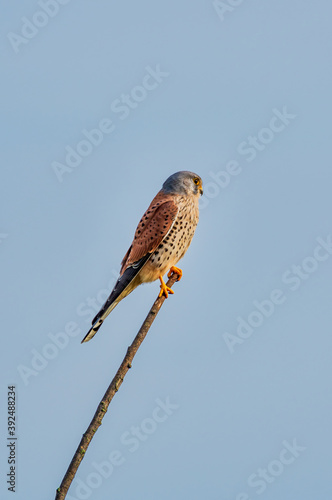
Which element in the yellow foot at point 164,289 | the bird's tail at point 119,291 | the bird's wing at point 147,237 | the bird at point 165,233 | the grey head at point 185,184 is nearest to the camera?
the bird's tail at point 119,291

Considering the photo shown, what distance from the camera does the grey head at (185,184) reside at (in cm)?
841

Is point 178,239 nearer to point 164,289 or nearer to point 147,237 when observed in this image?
point 147,237

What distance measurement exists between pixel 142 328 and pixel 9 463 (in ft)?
3.73

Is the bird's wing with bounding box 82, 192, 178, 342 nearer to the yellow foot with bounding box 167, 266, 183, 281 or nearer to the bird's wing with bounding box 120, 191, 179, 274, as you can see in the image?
the bird's wing with bounding box 120, 191, 179, 274

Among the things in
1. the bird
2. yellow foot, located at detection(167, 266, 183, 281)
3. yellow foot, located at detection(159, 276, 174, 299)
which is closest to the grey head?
the bird

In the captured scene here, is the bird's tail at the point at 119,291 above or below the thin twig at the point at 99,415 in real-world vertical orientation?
above

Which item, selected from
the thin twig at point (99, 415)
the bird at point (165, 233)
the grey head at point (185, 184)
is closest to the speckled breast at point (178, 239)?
the bird at point (165, 233)

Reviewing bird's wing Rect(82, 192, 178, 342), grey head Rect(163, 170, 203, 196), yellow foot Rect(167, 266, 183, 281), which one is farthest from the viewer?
grey head Rect(163, 170, 203, 196)

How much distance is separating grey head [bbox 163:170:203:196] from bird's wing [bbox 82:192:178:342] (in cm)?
14

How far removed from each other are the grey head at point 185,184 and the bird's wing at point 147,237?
0.14m

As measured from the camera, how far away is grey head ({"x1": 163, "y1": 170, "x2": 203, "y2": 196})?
8406mm

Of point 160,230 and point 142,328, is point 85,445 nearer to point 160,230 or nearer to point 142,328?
point 142,328

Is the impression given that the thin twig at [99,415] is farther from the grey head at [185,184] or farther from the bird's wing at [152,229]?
the grey head at [185,184]

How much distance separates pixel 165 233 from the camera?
7941 mm
